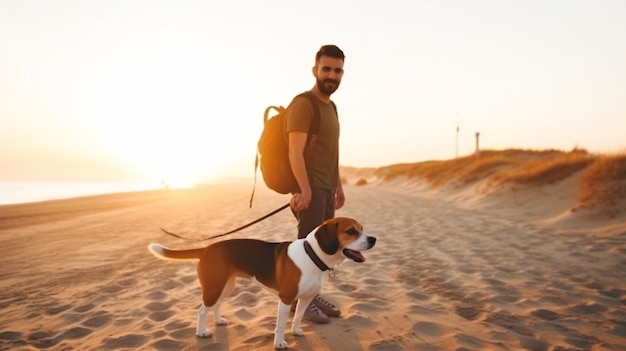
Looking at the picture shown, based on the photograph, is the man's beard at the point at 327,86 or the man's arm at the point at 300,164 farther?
the man's beard at the point at 327,86

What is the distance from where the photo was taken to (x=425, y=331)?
12.8 feet

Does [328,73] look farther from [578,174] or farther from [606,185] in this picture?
[578,174]

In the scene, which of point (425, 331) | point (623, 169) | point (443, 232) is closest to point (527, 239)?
point (443, 232)

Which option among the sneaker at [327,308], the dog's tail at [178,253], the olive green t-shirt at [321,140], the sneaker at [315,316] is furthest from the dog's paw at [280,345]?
the olive green t-shirt at [321,140]

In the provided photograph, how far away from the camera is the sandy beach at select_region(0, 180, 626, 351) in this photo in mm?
3805

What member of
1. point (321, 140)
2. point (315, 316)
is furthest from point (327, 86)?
point (315, 316)

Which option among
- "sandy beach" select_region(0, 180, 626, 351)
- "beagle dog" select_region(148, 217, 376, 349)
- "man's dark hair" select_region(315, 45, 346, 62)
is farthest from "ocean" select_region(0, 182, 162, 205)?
"man's dark hair" select_region(315, 45, 346, 62)

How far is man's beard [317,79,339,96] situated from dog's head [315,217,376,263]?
1.39m

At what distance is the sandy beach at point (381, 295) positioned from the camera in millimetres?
3805

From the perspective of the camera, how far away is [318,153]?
13.5 ft

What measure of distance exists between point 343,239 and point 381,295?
2.03 meters

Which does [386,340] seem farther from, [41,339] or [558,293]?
[41,339]

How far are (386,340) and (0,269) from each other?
6.99 m

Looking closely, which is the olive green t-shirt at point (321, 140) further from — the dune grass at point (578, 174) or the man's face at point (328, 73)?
the dune grass at point (578, 174)
